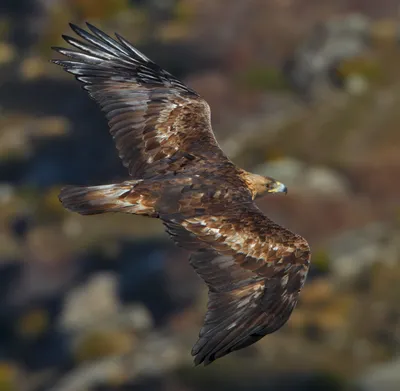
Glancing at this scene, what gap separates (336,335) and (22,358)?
22969 mm

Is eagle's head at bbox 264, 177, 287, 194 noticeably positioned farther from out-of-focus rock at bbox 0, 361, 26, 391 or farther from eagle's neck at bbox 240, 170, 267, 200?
out-of-focus rock at bbox 0, 361, 26, 391

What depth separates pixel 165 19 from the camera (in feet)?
382

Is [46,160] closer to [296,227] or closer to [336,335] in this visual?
[296,227]

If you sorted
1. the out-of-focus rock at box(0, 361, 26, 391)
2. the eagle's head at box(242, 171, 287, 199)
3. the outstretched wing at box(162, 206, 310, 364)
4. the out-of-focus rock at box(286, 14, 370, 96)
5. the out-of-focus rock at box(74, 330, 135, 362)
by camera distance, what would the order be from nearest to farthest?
the outstretched wing at box(162, 206, 310, 364) < the eagle's head at box(242, 171, 287, 199) < the out-of-focus rock at box(74, 330, 135, 362) < the out-of-focus rock at box(0, 361, 26, 391) < the out-of-focus rock at box(286, 14, 370, 96)

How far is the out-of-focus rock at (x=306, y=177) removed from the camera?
76688mm

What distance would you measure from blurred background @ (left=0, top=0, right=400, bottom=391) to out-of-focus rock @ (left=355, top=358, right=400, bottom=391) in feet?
0.33

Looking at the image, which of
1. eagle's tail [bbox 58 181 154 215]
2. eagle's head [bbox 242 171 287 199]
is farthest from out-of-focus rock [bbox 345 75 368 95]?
eagle's tail [bbox 58 181 154 215]

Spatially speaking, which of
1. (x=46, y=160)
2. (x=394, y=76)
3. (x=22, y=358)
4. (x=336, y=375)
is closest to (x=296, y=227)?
(x=336, y=375)

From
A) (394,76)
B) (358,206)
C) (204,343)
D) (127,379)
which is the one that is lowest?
(127,379)

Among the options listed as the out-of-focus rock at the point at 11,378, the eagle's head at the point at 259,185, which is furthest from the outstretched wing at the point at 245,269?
the out-of-focus rock at the point at 11,378

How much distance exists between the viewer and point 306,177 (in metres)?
79.1

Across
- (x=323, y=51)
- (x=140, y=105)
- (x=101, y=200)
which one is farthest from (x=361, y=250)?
(x=101, y=200)

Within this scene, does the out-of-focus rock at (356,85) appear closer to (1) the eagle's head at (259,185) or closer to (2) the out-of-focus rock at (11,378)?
(2) the out-of-focus rock at (11,378)

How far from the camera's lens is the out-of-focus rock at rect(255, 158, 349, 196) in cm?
7669
